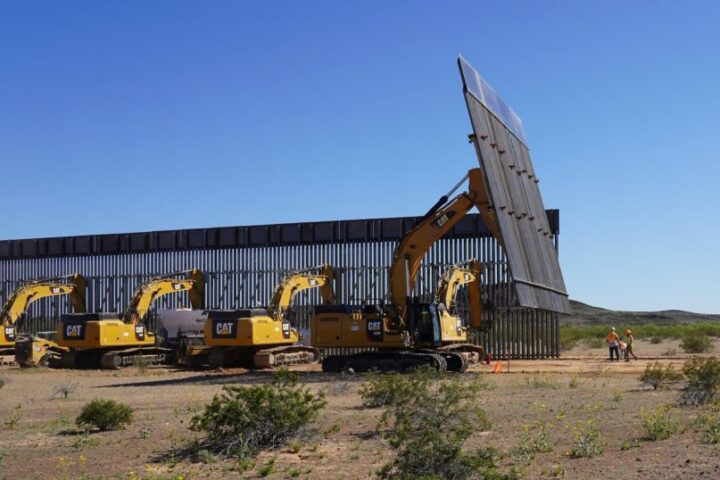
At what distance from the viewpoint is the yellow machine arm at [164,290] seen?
4134 cm

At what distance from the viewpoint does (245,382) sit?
27.8 meters

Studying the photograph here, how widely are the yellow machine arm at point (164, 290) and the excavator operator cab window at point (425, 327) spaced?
14.8 meters

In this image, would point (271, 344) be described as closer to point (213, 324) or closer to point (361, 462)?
point (213, 324)

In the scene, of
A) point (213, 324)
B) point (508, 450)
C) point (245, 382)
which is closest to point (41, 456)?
point (508, 450)

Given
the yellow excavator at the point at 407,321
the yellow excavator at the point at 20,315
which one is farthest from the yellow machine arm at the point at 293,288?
the yellow excavator at the point at 20,315

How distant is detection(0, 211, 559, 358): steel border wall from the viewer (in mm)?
42062

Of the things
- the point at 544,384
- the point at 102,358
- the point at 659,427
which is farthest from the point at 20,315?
the point at 659,427

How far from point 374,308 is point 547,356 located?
1282 cm

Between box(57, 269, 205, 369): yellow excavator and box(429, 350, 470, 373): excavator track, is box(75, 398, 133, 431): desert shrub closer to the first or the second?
box(429, 350, 470, 373): excavator track

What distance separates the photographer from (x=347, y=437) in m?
15.1

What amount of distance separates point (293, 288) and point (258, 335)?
8.22 feet

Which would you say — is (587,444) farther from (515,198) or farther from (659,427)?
(515,198)

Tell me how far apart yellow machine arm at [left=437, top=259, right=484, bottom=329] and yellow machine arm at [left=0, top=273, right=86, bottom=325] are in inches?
789

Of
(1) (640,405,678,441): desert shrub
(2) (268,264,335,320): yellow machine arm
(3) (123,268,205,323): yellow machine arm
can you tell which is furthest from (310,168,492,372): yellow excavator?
(1) (640,405,678,441): desert shrub
